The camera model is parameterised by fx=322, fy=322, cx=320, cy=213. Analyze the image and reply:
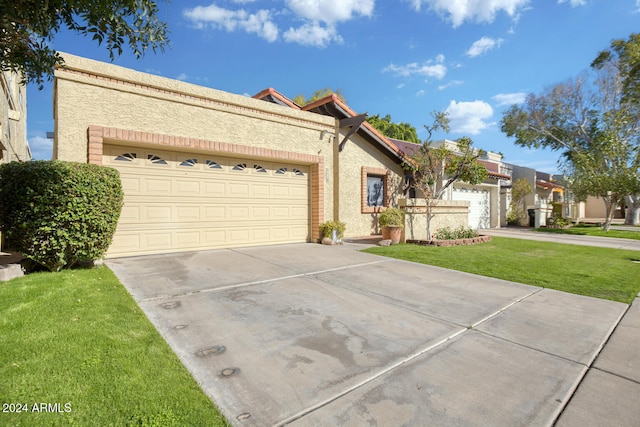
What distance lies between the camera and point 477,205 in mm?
19000

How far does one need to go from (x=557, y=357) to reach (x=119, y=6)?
18.3 ft

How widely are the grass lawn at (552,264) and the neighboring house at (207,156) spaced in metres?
3.28

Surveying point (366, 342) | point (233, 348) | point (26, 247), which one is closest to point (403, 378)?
point (366, 342)

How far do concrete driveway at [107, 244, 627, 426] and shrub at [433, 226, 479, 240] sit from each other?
18.6 feet

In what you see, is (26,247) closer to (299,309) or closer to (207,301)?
(207,301)

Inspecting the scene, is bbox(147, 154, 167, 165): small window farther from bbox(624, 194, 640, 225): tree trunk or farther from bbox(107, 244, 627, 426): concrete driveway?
bbox(624, 194, 640, 225): tree trunk

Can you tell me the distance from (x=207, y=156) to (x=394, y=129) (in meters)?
28.7

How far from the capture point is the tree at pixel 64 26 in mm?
3203

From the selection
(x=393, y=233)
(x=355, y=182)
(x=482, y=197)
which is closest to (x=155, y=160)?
(x=355, y=182)

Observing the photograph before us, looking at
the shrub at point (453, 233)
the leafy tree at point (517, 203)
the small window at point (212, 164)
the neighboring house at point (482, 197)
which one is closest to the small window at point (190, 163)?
the small window at point (212, 164)

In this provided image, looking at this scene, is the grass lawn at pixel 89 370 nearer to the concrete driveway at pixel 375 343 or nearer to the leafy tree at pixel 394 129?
the concrete driveway at pixel 375 343

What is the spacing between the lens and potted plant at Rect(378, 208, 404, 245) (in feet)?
36.5

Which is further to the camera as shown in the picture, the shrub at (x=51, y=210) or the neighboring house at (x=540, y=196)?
the neighboring house at (x=540, y=196)

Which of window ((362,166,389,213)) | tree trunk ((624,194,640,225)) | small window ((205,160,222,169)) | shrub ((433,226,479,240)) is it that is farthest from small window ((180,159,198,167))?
tree trunk ((624,194,640,225))
